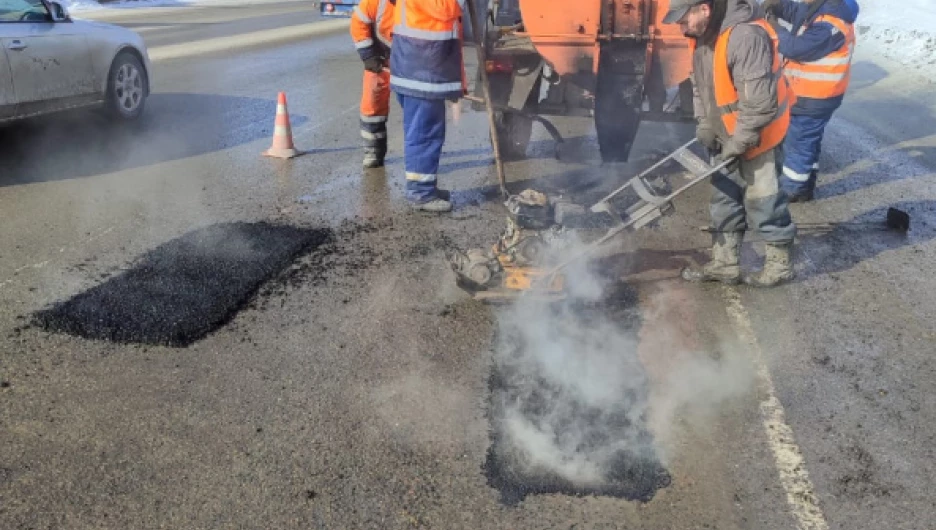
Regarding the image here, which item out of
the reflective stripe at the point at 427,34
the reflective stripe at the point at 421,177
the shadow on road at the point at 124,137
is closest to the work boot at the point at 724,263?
the reflective stripe at the point at 421,177

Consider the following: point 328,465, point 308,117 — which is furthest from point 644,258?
point 308,117

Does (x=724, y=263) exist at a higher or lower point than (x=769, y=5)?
lower

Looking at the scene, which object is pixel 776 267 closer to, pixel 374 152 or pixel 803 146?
pixel 803 146

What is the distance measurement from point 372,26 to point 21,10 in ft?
11.2

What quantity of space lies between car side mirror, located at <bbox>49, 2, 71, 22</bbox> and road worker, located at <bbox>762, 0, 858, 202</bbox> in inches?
250

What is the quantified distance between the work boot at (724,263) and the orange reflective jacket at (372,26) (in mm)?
3147

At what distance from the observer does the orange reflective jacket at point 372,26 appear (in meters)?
6.51

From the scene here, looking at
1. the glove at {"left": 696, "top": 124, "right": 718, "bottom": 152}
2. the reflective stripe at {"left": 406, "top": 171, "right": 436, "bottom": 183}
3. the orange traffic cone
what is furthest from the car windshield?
the glove at {"left": 696, "top": 124, "right": 718, "bottom": 152}

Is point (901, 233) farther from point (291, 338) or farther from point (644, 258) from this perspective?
point (291, 338)

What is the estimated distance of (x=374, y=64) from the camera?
6.77 metres

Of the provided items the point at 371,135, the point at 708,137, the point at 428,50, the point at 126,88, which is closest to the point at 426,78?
the point at 428,50

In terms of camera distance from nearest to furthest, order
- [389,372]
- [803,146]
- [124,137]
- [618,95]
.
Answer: [389,372] < [803,146] < [618,95] < [124,137]

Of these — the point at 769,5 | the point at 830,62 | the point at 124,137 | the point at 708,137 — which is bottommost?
the point at 124,137

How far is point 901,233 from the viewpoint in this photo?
5.96 m
